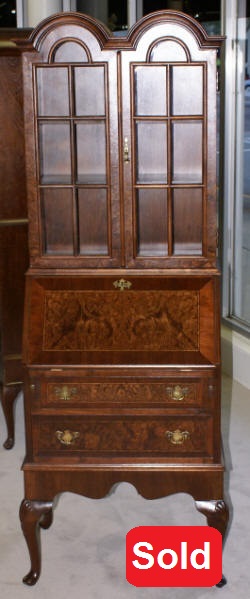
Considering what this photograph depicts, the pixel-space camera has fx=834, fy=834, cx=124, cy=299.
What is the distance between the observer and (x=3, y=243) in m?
3.66

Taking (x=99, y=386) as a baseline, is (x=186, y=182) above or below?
above

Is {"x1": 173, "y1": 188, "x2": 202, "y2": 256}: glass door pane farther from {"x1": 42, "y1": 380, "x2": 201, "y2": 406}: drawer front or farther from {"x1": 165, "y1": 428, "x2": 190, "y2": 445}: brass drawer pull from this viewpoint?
{"x1": 165, "y1": 428, "x2": 190, "y2": 445}: brass drawer pull

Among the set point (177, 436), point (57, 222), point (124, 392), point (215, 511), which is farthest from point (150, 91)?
point (215, 511)

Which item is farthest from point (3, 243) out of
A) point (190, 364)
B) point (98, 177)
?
point (190, 364)

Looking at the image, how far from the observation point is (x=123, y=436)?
2604 millimetres

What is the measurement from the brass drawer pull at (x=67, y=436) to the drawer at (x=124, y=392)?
0.26 ft

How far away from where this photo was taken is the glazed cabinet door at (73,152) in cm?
264

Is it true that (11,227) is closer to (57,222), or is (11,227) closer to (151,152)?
(57,222)

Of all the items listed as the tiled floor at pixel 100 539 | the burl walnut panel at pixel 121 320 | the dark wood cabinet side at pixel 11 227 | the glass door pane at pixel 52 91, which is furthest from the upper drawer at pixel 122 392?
the dark wood cabinet side at pixel 11 227

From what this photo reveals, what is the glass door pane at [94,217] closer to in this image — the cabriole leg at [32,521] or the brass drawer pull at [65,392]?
the brass drawer pull at [65,392]

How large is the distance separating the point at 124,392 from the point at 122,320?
0.81 ft

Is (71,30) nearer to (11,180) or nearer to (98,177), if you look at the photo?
(98,177)

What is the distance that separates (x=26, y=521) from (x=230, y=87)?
280cm

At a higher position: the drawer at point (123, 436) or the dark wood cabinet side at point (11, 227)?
the dark wood cabinet side at point (11, 227)
